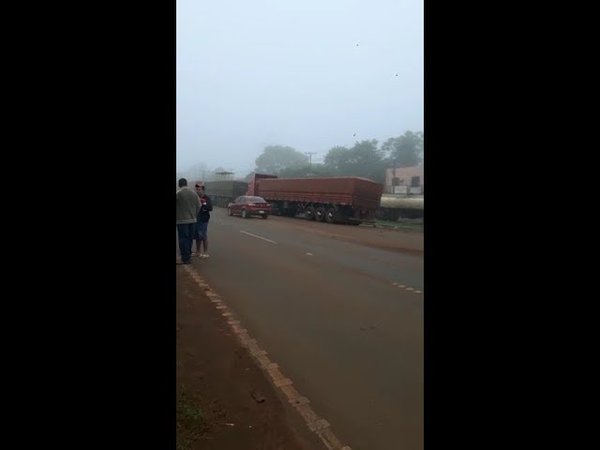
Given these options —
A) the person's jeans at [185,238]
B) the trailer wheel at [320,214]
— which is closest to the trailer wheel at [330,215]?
the trailer wheel at [320,214]

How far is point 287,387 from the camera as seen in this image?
127 inches

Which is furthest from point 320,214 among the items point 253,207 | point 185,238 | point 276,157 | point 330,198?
point 276,157

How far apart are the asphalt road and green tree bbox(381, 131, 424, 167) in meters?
37.8

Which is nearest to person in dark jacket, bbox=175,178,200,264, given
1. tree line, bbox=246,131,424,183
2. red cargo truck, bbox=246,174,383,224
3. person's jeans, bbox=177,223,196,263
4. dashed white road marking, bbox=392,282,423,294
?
person's jeans, bbox=177,223,196,263

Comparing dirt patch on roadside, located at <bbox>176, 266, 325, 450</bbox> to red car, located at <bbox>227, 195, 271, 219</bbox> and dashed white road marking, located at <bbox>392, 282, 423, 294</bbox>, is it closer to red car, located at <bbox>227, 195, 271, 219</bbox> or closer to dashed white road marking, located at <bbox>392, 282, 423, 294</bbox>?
dashed white road marking, located at <bbox>392, 282, 423, 294</bbox>

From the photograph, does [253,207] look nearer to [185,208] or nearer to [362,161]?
[185,208]

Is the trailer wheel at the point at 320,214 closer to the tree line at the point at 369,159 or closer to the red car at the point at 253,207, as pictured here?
the red car at the point at 253,207

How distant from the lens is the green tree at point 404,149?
151ft

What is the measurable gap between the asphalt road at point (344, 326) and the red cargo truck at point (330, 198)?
915 cm
